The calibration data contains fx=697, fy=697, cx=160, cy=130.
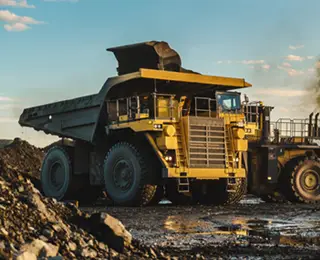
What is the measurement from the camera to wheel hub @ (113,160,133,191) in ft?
50.3

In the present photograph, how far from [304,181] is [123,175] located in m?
4.85

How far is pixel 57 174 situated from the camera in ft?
60.8

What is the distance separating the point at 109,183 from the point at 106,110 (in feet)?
5.72

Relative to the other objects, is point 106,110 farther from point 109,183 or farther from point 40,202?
point 40,202

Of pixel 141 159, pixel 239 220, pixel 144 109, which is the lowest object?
pixel 239 220

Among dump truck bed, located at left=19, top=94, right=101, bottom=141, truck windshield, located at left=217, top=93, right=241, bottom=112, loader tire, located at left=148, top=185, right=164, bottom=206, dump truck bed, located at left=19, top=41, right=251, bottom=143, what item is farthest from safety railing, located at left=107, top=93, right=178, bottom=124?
loader tire, located at left=148, top=185, right=164, bottom=206

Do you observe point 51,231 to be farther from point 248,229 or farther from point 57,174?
point 57,174

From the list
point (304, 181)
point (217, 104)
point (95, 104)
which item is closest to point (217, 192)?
point (217, 104)

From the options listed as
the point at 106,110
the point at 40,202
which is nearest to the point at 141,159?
the point at 106,110

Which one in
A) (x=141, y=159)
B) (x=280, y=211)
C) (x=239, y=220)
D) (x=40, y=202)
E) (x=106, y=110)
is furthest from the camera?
(x=106, y=110)

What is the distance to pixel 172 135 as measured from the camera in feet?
48.9

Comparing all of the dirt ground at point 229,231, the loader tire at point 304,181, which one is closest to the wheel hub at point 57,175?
the dirt ground at point 229,231

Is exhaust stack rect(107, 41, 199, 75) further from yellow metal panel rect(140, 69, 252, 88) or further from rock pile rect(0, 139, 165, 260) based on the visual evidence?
rock pile rect(0, 139, 165, 260)

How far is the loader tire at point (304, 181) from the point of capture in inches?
680
